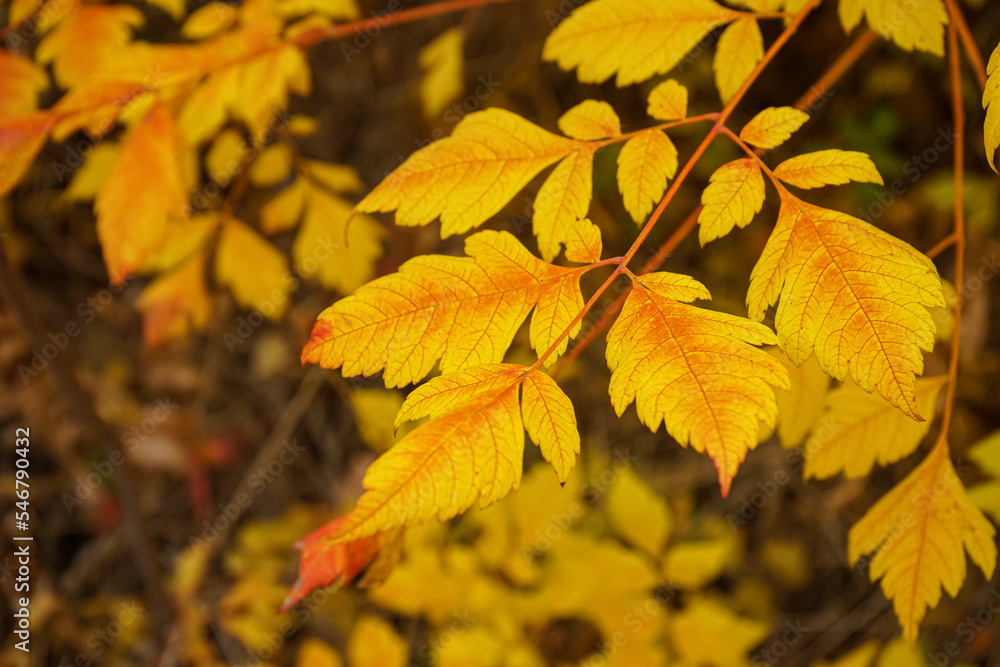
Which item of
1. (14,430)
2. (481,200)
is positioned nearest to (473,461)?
(481,200)

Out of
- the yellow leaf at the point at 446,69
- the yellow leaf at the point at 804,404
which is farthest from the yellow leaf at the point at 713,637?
the yellow leaf at the point at 446,69

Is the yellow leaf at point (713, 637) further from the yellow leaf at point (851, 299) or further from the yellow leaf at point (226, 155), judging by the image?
the yellow leaf at point (226, 155)

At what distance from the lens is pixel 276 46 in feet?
3.90

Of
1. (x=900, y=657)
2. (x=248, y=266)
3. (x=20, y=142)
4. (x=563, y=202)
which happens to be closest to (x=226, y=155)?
(x=248, y=266)

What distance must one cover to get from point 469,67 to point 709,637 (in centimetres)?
218

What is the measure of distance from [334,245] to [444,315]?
3.34 feet

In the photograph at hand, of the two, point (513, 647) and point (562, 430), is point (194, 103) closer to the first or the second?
point (562, 430)

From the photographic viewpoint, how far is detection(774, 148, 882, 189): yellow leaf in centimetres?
76

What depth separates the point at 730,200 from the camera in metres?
0.77

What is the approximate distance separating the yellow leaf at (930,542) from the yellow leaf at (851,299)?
29cm

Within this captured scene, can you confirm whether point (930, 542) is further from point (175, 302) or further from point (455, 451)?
point (175, 302)

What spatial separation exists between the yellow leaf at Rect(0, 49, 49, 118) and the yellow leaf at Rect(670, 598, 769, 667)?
1.86 meters

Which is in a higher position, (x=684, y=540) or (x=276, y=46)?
(x=276, y=46)

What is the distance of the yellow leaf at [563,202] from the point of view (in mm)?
828
